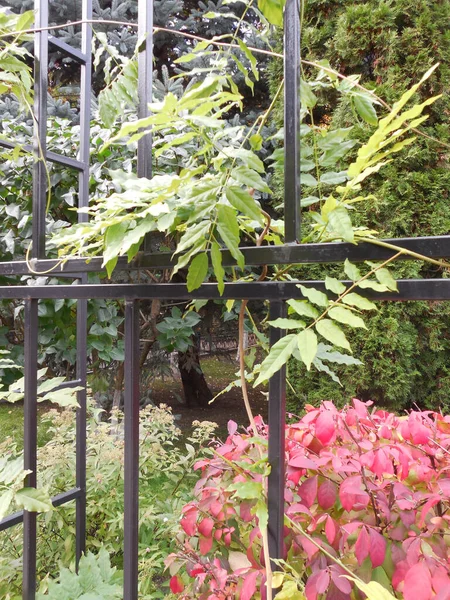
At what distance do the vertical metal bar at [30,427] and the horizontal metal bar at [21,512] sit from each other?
532mm

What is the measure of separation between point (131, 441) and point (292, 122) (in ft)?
2.03

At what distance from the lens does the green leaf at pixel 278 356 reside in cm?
62

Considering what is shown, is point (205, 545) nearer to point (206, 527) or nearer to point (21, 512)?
point (206, 527)

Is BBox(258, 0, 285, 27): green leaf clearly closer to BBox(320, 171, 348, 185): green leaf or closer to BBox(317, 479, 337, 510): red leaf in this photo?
BBox(320, 171, 348, 185): green leaf

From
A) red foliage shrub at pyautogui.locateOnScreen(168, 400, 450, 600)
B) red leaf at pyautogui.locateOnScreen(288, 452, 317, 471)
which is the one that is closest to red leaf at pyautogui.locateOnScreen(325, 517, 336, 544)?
red foliage shrub at pyautogui.locateOnScreen(168, 400, 450, 600)

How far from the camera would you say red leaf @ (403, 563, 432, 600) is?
756 millimetres

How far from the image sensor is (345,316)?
62 cm

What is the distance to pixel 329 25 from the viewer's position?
144 inches

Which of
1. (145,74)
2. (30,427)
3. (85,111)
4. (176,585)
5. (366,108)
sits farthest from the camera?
(85,111)

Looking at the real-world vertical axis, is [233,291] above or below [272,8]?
below

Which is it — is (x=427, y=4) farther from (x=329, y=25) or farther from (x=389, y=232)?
(x=389, y=232)

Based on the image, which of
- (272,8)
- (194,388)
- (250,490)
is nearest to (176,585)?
(250,490)

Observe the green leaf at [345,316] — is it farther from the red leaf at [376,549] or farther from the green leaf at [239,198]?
the red leaf at [376,549]

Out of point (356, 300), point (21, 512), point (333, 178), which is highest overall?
point (333, 178)
